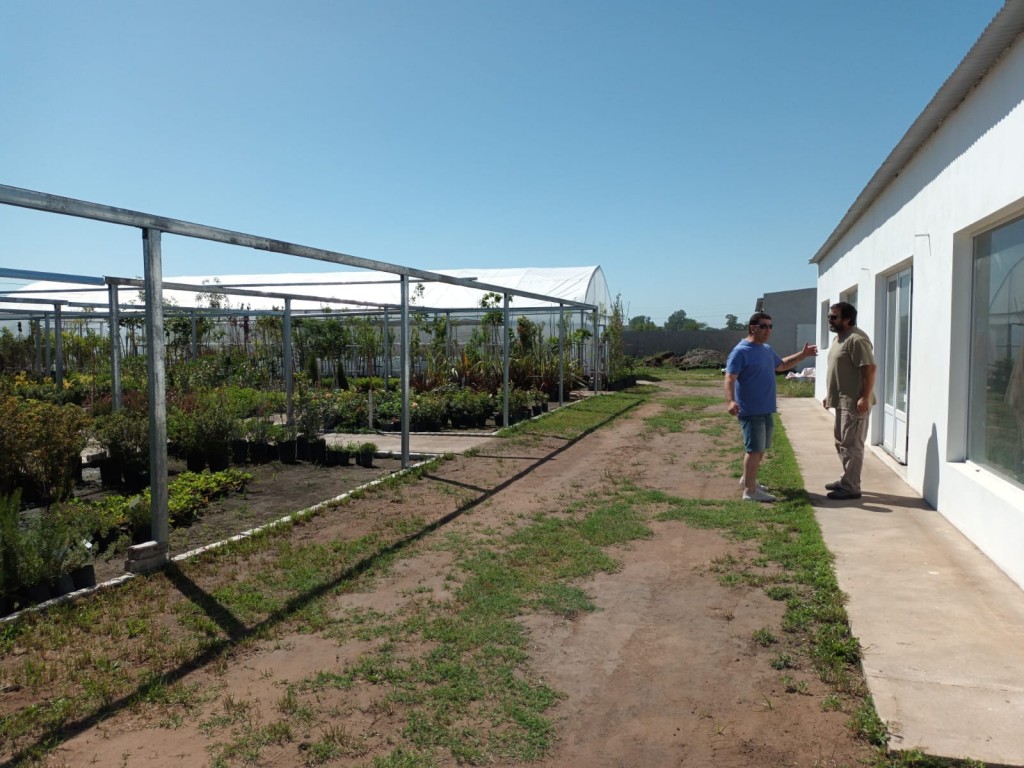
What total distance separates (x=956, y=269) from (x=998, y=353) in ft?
3.12

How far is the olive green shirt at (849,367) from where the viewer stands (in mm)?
6352

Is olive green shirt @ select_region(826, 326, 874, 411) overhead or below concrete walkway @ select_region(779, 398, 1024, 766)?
overhead

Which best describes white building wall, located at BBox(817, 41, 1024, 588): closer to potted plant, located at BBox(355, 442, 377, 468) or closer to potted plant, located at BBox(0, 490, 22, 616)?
potted plant, located at BBox(355, 442, 377, 468)

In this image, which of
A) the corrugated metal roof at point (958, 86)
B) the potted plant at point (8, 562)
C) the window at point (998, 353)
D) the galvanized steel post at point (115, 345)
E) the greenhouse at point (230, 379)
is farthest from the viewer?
the galvanized steel post at point (115, 345)

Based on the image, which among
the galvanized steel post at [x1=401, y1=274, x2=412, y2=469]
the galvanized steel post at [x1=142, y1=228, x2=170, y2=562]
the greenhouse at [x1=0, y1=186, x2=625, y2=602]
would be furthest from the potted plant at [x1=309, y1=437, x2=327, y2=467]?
the galvanized steel post at [x1=142, y1=228, x2=170, y2=562]

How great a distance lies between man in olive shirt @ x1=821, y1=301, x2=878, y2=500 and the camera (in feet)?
20.8

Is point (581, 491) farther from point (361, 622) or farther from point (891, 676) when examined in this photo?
point (891, 676)

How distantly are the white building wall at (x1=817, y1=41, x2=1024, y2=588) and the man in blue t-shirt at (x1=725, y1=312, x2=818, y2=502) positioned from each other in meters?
1.07

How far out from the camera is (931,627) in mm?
3777

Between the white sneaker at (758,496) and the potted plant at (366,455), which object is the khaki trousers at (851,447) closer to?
the white sneaker at (758,496)

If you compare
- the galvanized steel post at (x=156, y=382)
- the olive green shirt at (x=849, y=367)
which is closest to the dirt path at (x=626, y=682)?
the galvanized steel post at (x=156, y=382)

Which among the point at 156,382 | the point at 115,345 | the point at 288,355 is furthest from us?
the point at 288,355

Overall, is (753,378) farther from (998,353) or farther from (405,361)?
(405,361)

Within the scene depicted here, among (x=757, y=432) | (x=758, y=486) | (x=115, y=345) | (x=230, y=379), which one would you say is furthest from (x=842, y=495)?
(x=230, y=379)
